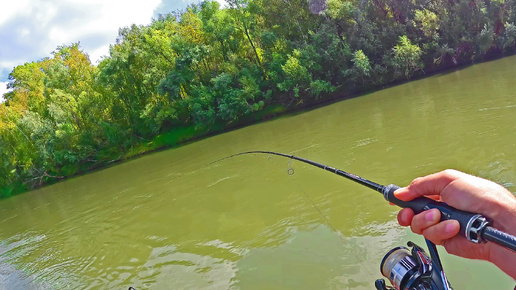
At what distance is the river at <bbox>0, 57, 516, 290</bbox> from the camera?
20.5 feet

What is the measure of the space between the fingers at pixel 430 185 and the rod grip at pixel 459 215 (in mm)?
34

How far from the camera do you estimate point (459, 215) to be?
1.67 metres

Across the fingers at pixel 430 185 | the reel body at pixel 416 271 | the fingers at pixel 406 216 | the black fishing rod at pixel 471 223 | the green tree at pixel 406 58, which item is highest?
the green tree at pixel 406 58

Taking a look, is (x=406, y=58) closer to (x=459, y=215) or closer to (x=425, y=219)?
(x=425, y=219)

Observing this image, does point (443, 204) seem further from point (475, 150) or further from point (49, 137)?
point (49, 137)

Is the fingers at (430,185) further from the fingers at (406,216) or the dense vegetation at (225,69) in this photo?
the dense vegetation at (225,69)

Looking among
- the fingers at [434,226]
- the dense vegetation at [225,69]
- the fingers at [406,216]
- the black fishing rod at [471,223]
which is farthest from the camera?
the dense vegetation at [225,69]

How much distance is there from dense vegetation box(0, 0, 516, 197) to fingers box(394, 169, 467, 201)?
32.2 m

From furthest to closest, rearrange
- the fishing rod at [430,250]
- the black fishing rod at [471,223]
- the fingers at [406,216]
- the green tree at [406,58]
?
1. the green tree at [406,58]
2. the fingers at [406,216]
3. the fishing rod at [430,250]
4. the black fishing rod at [471,223]

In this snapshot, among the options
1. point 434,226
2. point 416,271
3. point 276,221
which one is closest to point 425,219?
point 434,226

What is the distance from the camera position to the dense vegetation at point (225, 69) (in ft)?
113

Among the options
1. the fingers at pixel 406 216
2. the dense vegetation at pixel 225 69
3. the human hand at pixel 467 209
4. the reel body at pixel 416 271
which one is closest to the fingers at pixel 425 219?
the human hand at pixel 467 209

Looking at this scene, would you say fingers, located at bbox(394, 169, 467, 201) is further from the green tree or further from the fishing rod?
the green tree

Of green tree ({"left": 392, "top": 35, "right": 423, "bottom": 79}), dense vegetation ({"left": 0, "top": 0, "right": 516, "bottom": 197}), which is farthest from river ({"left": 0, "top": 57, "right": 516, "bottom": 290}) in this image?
dense vegetation ({"left": 0, "top": 0, "right": 516, "bottom": 197})
